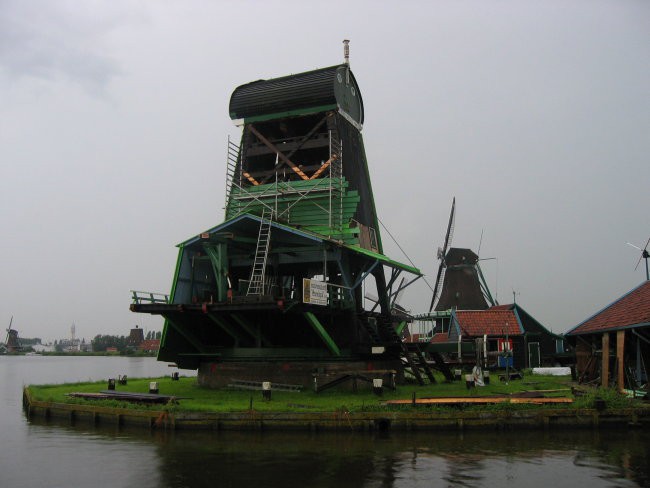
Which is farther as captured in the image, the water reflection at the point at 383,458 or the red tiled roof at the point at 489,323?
the red tiled roof at the point at 489,323

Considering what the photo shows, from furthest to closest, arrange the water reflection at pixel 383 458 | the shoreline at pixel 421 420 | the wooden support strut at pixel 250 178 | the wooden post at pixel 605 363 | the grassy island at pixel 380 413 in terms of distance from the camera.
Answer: the wooden support strut at pixel 250 178 < the wooden post at pixel 605 363 < the grassy island at pixel 380 413 < the shoreline at pixel 421 420 < the water reflection at pixel 383 458

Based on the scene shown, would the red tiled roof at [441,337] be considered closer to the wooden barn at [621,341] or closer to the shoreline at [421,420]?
the wooden barn at [621,341]

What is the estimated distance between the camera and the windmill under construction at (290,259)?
30250 mm

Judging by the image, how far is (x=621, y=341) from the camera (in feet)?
80.4

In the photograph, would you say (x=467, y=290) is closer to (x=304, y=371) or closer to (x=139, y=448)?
(x=304, y=371)

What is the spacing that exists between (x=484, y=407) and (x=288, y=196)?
61.5ft

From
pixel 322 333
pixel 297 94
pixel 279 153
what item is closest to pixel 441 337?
pixel 279 153

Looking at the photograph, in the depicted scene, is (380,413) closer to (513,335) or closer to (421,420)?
(421,420)

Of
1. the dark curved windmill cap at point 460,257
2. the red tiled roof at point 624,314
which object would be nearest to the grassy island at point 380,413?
the red tiled roof at point 624,314

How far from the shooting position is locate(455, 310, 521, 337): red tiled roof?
50469 mm

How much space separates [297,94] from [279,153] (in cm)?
383

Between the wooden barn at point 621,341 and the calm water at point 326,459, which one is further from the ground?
the wooden barn at point 621,341

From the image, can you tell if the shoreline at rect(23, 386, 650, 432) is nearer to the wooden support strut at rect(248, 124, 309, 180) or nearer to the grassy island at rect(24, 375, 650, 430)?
the grassy island at rect(24, 375, 650, 430)

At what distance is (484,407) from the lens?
21.5 metres
